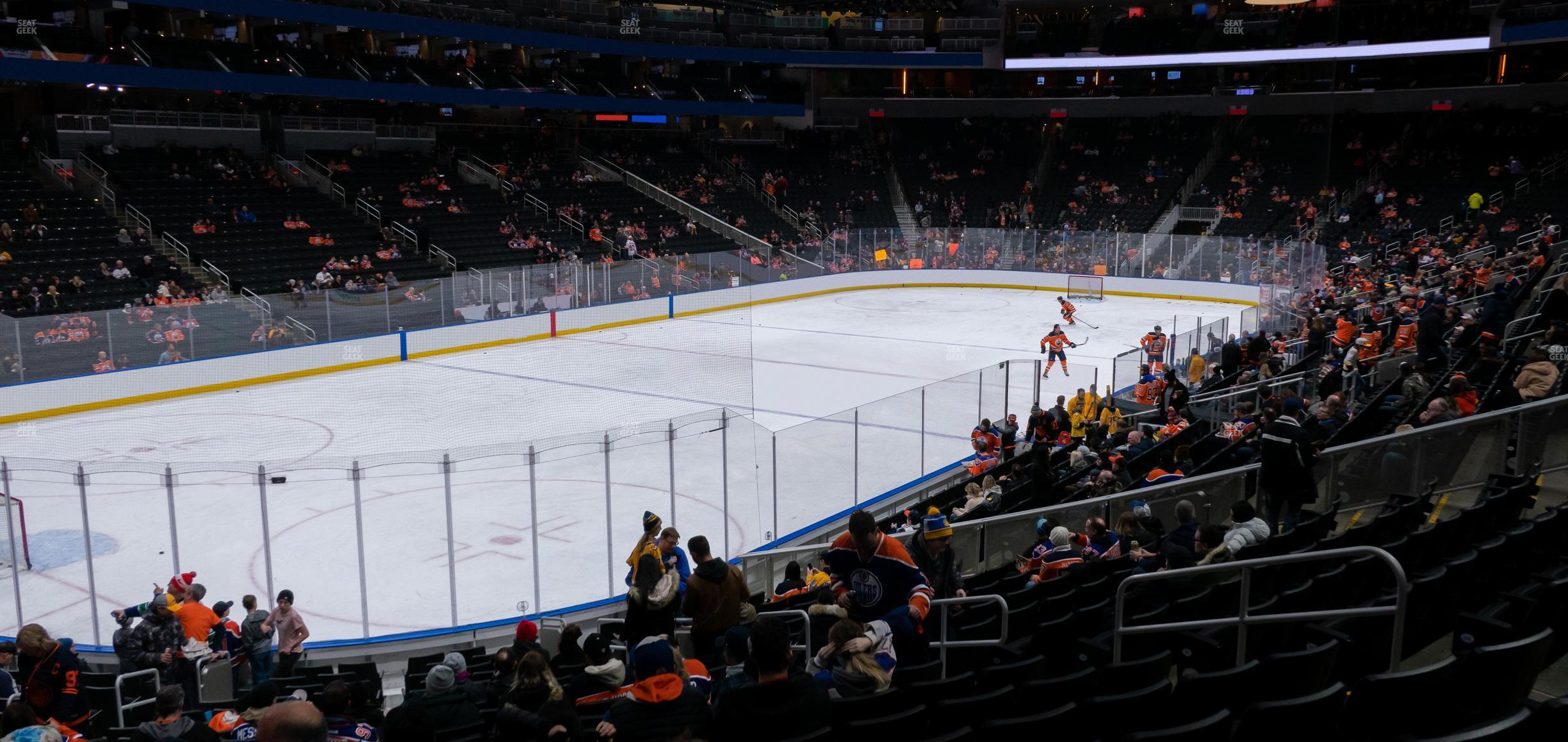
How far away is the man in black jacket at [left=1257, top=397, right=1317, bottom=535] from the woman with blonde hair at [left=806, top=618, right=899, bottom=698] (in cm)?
462

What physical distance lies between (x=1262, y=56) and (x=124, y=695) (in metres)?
44.4

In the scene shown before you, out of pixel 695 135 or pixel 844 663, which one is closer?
pixel 844 663

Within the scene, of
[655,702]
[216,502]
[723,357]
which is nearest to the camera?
[655,702]

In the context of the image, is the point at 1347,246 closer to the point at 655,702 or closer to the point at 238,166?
the point at 238,166

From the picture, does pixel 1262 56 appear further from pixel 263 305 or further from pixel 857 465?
pixel 857 465

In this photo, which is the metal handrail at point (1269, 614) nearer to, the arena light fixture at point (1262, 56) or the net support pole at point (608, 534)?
the net support pole at point (608, 534)

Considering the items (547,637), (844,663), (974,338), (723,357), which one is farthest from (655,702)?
(974,338)

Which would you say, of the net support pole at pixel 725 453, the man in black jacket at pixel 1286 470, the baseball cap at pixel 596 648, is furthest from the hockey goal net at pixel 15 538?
the man in black jacket at pixel 1286 470

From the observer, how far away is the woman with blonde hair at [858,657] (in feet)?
15.1

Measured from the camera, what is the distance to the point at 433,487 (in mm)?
10156

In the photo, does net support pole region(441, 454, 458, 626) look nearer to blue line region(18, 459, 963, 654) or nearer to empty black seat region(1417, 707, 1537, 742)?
blue line region(18, 459, 963, 654)

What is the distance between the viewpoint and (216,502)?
10430mm

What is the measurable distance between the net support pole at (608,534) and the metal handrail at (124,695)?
12.0 feet

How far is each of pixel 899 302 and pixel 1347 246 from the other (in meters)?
13.9
